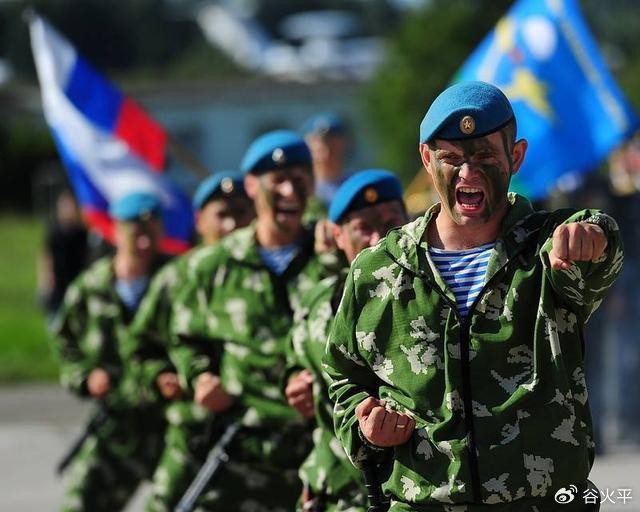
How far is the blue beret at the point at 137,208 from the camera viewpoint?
8.59 meters

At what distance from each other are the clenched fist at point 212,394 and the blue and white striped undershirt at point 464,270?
2.55 metres

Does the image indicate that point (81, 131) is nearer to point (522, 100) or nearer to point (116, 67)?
point (522, 100)

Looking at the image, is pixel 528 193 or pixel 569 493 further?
pixel 528 193

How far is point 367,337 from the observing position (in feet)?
15.1

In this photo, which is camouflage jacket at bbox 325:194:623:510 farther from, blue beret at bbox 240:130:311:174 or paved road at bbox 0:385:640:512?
paved road at bbox 0:385:640:512

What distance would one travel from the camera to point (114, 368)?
8.87 meters

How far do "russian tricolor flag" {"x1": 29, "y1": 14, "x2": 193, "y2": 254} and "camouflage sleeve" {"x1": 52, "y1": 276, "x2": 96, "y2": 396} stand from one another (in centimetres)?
204

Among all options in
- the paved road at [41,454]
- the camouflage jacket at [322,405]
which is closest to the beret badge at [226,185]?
the camouflage jacket at [322,405]

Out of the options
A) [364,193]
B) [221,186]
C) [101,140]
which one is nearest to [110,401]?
[221,186]

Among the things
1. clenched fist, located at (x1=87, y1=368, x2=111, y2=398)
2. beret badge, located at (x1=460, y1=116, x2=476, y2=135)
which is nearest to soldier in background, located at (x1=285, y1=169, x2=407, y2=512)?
beret badge, located at (x1=460, y1=116, x2=476, y2=135)

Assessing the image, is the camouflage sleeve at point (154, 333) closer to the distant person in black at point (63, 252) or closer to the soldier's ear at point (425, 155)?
the soldier's ear at point (425, 155)

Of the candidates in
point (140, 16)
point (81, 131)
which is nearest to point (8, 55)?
point (140, 16)

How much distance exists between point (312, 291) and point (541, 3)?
4924mm

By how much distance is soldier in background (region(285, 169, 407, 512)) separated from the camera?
233 inches
